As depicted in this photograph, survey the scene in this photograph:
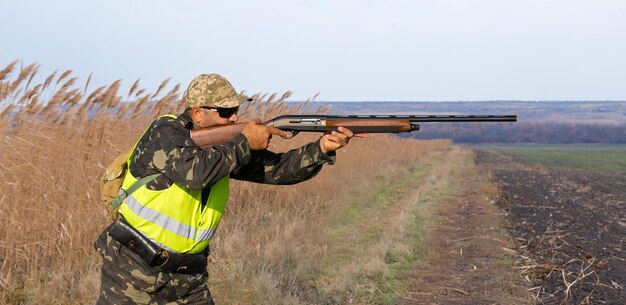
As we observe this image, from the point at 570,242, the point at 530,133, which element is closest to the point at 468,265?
the point at 570,242

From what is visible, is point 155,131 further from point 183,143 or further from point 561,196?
point 561,196

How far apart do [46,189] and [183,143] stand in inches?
145

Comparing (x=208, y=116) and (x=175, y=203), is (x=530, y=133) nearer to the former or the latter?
(x=208, y=116)

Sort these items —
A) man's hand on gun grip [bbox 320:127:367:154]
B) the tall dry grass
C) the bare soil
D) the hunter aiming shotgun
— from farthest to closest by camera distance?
the bare soil → the tall dry grass → man's hand on gun grip [bbox 320:127:367:154] → the hunter aiming shotgun

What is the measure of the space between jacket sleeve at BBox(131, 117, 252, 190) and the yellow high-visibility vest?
2.3 inches

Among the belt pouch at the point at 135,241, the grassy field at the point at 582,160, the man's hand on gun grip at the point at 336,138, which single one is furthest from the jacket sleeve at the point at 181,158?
the grassy field at the point at 582,160

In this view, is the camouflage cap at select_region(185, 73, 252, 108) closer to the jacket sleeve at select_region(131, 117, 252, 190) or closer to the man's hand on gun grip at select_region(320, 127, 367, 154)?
the jacket sleeve at select_region(131, 117, 252, 190)

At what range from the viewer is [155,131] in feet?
12.0

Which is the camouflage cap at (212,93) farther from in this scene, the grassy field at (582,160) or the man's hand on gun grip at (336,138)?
the grassy field at (582,160)

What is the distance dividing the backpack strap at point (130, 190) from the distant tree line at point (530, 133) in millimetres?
127648

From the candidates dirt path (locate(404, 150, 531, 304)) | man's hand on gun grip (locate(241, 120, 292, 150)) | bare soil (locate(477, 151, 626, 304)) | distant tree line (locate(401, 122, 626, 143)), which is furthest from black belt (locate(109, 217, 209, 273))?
distant tree line (locate(401, 122, 626, 143))

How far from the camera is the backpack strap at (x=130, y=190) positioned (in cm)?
361

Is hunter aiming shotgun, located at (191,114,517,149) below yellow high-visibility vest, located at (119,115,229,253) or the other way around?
the other way around

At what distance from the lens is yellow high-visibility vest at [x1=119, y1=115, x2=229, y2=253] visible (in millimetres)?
3609
